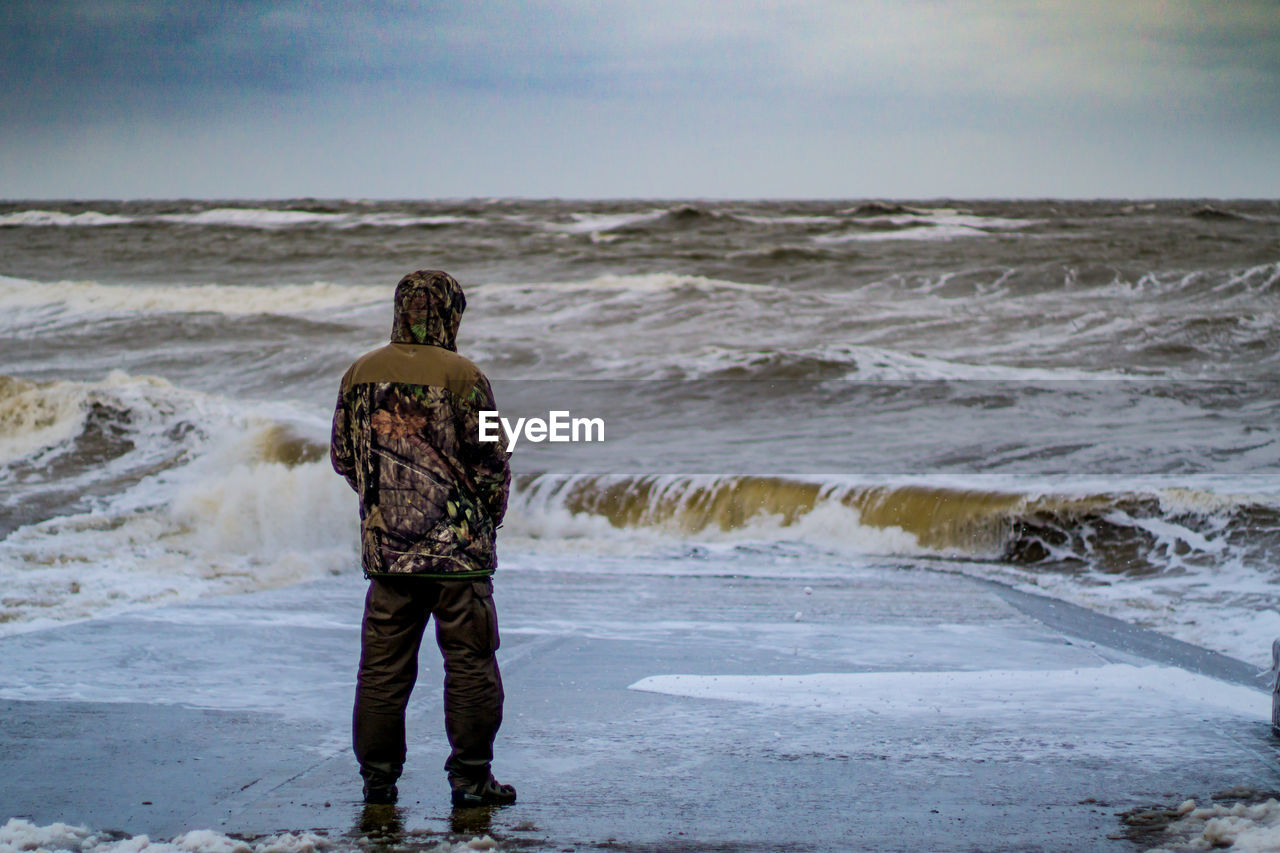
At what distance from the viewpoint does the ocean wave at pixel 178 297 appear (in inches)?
945

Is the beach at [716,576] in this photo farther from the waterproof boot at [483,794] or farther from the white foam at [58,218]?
the white foam at [58,218]

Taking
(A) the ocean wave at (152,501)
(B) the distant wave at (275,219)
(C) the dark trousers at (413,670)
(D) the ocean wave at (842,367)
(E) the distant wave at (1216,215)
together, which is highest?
(E) the distant wave at (1216,215)

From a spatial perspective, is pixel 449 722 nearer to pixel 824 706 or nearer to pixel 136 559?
pixel 824 706

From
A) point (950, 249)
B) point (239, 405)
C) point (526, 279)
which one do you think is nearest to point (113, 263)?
point (526, 279)

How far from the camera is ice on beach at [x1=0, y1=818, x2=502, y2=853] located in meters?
2.35

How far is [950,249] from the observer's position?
28.2m

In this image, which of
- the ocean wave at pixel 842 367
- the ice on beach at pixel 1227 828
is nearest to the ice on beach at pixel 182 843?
the ice on beach at pixel 1227 828

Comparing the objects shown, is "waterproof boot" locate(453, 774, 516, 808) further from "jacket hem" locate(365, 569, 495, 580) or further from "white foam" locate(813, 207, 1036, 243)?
"white foam" locate(813, 207, 1036, 243)

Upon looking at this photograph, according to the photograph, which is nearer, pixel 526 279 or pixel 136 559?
pixel 136 559

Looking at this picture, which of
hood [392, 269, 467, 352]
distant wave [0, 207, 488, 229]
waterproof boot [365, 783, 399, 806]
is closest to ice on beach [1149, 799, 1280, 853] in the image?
waterproof boot [365, 783, 399, 806]

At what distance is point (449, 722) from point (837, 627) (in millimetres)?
2527

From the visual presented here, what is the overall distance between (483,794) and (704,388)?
13.4 meters

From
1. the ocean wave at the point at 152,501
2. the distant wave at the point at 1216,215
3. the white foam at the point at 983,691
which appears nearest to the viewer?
the white foam at the point at 983,691

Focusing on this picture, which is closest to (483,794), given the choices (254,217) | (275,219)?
(275,219)
